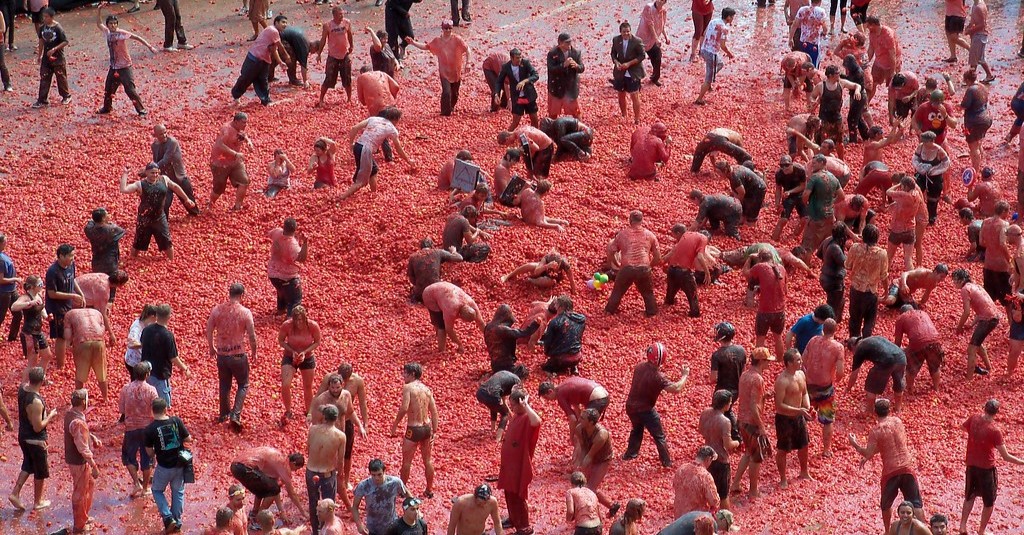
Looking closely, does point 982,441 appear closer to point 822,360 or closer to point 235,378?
point 822,360

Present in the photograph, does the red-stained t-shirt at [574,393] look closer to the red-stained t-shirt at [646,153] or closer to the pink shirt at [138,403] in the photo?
the pink shirt at [138,403]

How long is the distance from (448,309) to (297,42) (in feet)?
32.7

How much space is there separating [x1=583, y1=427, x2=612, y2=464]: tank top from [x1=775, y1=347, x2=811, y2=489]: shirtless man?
1.97 m

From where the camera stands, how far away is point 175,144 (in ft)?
68.8

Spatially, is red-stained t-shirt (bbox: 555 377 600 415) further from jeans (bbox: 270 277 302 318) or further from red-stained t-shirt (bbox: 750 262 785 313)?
jeans (bbox: 270 277 302 318)

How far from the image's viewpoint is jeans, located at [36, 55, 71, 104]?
2519cm

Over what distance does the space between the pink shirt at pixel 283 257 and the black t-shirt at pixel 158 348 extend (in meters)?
2.58

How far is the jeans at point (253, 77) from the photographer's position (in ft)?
82.5

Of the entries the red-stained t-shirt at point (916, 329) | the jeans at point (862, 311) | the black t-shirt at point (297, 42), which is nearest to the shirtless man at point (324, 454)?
the red-stained t-shirt at point (916, 329)

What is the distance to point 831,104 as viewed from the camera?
23.2 m

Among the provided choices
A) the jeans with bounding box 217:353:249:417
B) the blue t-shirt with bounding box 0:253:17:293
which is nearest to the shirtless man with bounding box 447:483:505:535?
the jeans with bounding box 217:353:249:417

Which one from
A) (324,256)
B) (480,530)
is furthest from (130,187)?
(480,530)

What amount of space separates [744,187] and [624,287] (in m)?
3.33

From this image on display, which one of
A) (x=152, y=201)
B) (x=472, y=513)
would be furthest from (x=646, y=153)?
(x=472, y=513)
